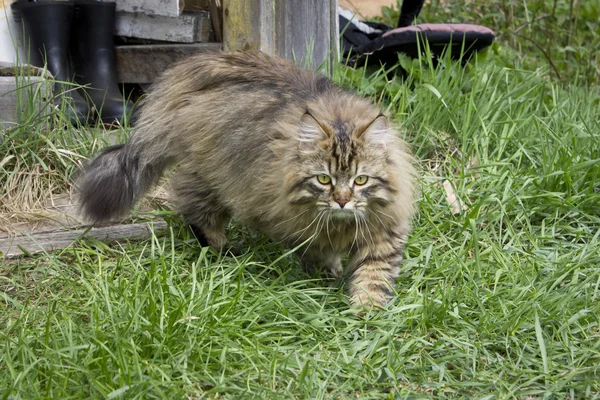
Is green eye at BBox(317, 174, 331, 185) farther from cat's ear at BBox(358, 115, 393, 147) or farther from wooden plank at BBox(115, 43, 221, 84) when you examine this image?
wooden plank at BBox(115, 43, 221, 84)

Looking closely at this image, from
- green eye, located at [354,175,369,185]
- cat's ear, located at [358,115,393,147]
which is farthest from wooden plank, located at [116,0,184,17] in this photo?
green eye, located at [354,175,369,185]

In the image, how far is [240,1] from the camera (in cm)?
485

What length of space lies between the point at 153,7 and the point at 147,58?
0.35 m

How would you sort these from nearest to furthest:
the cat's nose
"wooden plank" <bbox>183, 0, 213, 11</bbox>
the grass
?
the grass → the cat's nose → "wooden plank" <bbox>183, 0, 213, 11</bbox>

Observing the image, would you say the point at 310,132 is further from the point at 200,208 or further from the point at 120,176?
the point at 120,176

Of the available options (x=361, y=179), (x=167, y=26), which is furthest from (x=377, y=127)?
(x=167, y=26)

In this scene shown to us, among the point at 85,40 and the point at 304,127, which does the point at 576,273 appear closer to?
the point at 304,127

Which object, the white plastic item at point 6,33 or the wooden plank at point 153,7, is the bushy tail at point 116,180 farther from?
the white plastic item at point 6,33

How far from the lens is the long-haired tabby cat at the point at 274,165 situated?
3.52 meters

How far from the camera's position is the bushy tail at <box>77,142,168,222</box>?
4.05m

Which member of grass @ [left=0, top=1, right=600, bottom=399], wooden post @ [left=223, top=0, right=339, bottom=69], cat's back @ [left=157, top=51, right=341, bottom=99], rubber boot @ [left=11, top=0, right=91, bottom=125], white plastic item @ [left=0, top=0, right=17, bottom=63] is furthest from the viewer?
white plastic item @ [left=0, top=0, right=17, bottom=63]

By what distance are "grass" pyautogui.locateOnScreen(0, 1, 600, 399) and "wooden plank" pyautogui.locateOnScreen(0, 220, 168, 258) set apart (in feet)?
0.23

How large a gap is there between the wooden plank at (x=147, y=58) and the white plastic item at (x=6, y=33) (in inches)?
27.5

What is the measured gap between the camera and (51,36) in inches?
207
